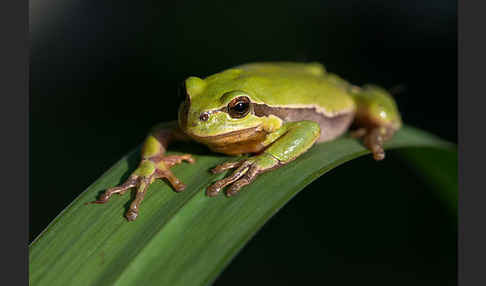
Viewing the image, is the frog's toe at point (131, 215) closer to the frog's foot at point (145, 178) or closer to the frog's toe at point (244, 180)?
the frog's foot at point (145, 178)

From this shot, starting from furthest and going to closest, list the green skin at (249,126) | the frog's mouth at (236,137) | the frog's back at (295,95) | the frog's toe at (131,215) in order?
1. the frog's back at (295,95)
2. the frog's mouth at (236,137)
3. the green skin at (249,126)
4. the frog's toe at (131,215)

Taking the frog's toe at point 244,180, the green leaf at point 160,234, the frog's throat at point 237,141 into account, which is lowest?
the green leaf at point 160,234

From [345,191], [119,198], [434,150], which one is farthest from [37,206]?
[434,150]

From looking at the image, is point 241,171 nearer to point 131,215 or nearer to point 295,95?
point 131,215

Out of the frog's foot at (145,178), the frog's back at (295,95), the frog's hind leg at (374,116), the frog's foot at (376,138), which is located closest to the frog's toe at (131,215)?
the frog's foot at (145,178)

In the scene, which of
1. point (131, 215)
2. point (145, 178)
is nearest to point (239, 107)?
point (145, 178)

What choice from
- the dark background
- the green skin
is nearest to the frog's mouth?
the green skin

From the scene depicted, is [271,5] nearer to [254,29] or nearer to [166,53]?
[254,29]

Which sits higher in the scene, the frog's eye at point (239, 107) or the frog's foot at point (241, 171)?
the frog's eye at point (239, 107)
